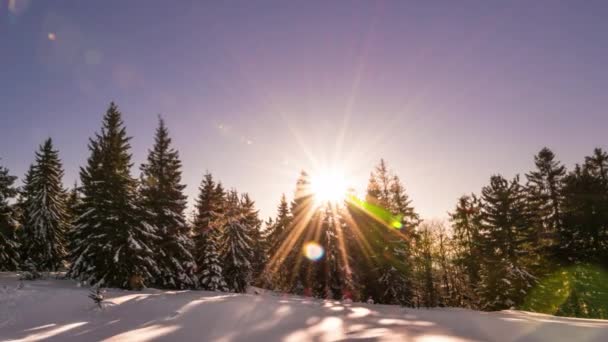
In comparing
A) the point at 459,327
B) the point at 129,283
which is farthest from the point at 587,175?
the point at 129,283

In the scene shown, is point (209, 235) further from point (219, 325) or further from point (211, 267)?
point (219, 325)

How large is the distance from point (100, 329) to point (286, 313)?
20.2 ft

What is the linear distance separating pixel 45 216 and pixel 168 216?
42.3 ft

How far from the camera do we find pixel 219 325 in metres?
10.2

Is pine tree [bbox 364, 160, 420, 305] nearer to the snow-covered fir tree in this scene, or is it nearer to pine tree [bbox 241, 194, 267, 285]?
the snow-covered fir tree

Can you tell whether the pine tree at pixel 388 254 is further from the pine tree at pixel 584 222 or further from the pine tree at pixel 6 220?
the pine tree at pixel 6 220

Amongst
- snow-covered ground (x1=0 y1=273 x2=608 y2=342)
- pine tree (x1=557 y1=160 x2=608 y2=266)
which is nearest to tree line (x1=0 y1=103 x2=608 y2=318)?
pine tree (x1=557 y1=160 x2=608 y2=266)

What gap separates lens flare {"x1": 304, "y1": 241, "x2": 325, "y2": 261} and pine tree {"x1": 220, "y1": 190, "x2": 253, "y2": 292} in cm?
690

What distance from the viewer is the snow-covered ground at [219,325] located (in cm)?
845

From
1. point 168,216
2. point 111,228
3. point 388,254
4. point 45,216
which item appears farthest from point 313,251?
point 45,216

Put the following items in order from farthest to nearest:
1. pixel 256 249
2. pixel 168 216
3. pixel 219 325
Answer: pixel 256 249 → pixel 168 216 → pixel 219 325

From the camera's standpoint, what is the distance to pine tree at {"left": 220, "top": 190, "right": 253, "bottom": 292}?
108 feet

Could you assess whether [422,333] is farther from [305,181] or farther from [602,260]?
[305,181]

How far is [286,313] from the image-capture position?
491 inches
